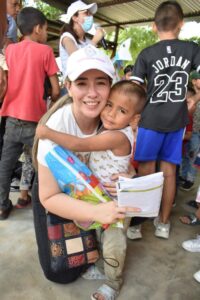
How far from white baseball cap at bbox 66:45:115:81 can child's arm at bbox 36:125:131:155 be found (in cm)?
26

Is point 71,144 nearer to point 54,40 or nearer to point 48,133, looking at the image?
point 48,133

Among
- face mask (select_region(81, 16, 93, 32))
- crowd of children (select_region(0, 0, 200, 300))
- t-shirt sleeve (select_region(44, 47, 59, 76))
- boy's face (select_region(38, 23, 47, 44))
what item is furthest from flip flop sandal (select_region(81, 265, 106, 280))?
face mask (select_region(81, 16, 93, 32))

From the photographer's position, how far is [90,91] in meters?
1.35

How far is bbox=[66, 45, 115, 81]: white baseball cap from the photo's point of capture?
1276 millimetres

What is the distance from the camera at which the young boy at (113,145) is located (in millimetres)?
1447

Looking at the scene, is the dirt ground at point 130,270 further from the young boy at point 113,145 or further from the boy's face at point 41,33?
the boy's face at point 41,33

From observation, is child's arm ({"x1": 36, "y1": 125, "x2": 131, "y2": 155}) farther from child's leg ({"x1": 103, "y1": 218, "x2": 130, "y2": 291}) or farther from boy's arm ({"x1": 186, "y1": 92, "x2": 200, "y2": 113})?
boy's arm ({"x1": 186, "y1": 92, "x2": 200, "y2": 113})

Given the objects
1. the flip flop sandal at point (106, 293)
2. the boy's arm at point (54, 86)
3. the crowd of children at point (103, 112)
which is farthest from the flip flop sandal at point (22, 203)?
the flip flop sandal at point (106, 293)

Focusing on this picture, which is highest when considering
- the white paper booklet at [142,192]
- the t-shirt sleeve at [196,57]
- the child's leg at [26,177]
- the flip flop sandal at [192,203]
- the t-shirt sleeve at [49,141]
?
the t-shirt sleeve at [196,57]

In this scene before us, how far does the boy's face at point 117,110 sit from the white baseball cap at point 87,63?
0.50 feet

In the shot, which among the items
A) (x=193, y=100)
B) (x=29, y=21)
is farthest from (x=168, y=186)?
(x=29, y=21)

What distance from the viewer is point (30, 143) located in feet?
7.73

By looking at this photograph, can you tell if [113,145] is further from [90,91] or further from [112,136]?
[90,91]

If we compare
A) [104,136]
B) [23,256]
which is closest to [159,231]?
[23,256]
